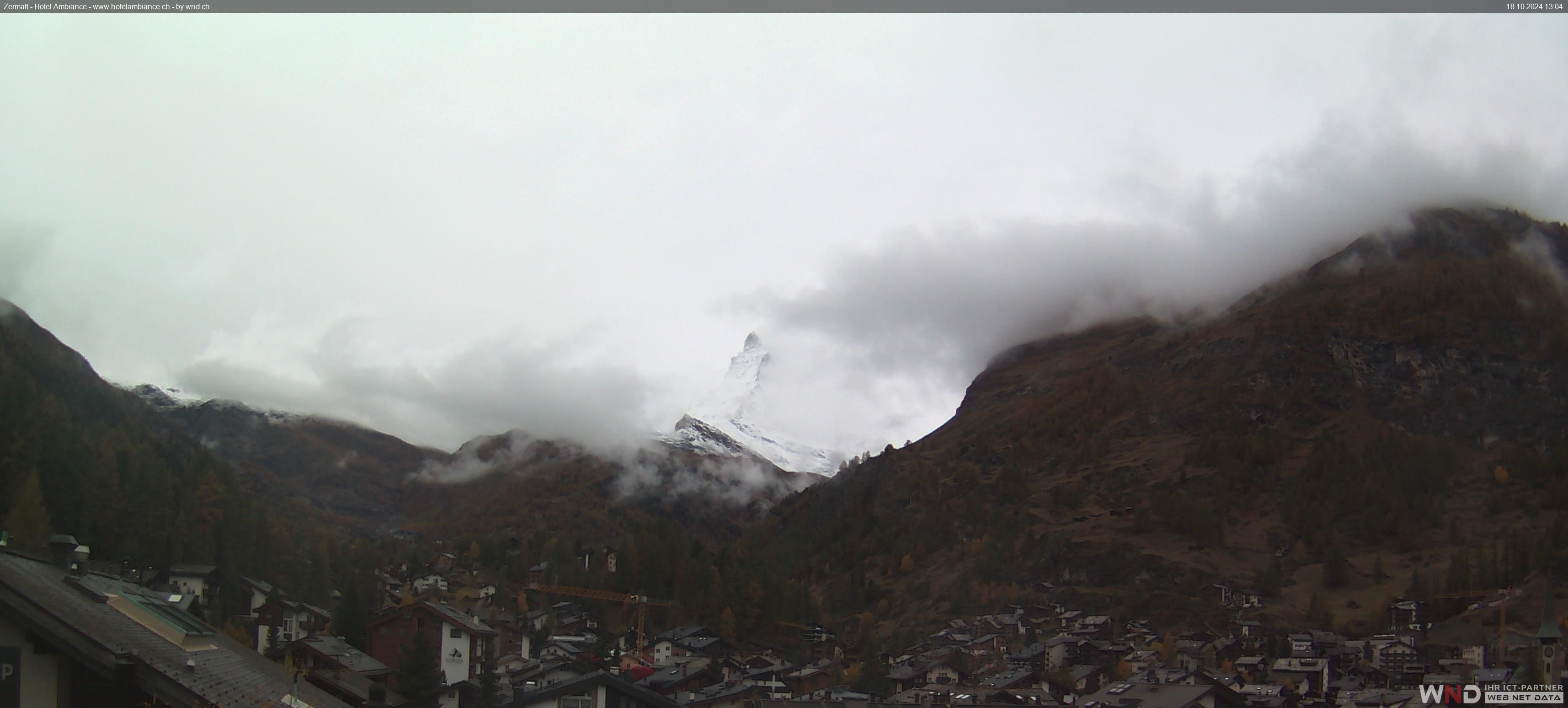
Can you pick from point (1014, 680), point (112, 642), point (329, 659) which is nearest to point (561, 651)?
point (1014, 680)

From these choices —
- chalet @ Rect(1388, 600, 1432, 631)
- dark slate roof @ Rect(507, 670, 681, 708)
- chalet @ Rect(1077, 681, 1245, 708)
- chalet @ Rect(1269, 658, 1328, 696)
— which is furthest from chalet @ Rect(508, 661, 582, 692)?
chalet @ Rect(1388, 600, 1432, 631)

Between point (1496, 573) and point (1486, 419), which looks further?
point (1486, 419)

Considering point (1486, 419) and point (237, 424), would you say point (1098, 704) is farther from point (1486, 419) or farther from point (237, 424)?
point (237, 424)

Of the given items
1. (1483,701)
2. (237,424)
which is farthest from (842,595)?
(237,424)

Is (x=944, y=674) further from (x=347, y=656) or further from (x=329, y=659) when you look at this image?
(x=329, y=659)

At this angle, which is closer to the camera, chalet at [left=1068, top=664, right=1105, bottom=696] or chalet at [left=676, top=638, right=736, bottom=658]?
chalet at [left=1068, top=664, right=1105, bottom=696]

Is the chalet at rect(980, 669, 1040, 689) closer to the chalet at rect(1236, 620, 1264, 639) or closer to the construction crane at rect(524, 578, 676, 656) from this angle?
the chalet at rect(1236, 620, 1264, 639)
